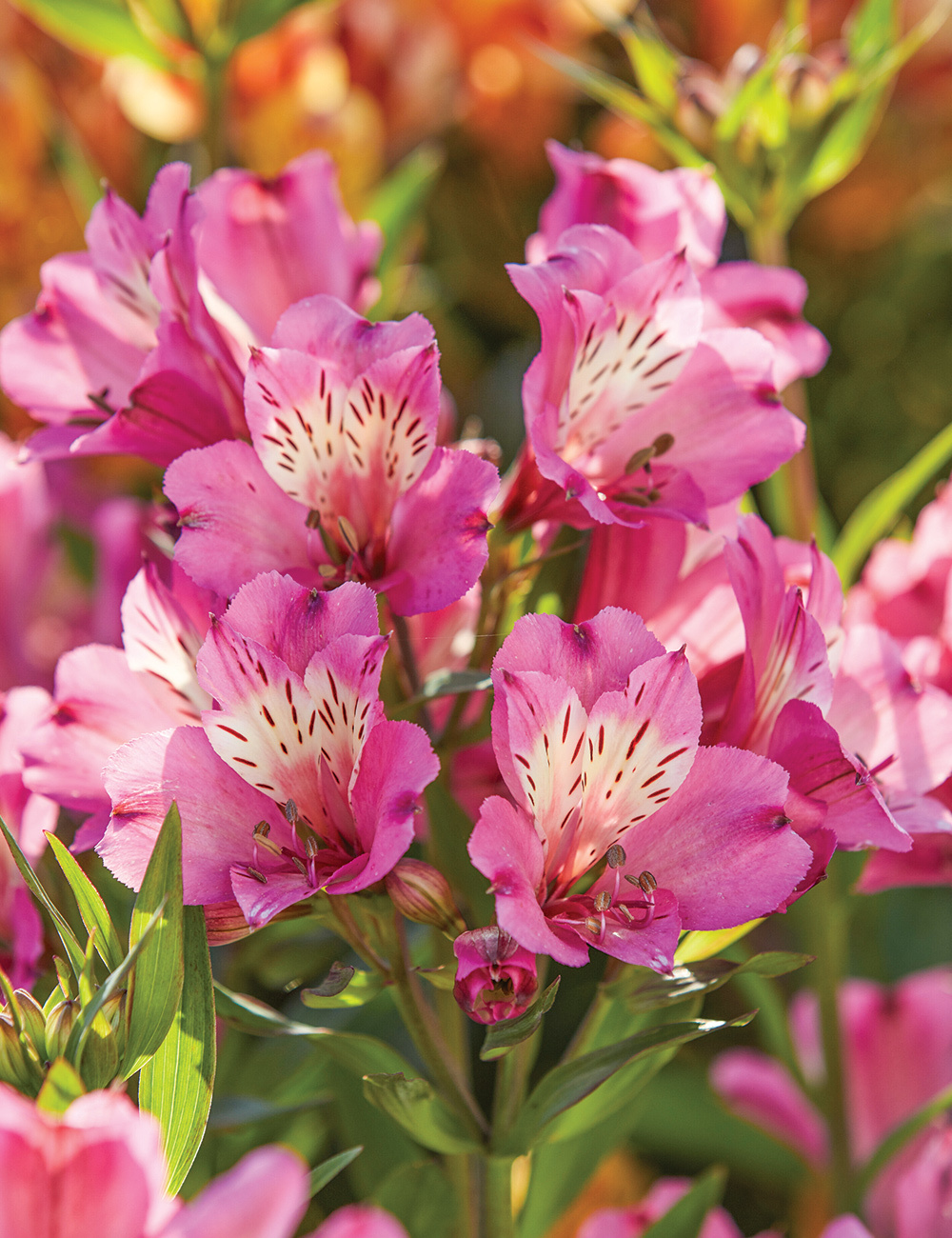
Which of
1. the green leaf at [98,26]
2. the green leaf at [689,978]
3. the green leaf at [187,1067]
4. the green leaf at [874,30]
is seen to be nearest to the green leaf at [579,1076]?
the green leaf at [689,978]

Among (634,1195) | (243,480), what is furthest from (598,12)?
(634,1195)

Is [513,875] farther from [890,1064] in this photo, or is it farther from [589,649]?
[890,1064]

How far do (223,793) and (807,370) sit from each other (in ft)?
1.04

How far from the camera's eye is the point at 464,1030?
0.54 metres

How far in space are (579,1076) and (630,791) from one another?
0.11 m

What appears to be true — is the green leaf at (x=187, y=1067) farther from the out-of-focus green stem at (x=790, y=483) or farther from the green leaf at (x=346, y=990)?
the out-of-focus green stem at (x=790, y=483)

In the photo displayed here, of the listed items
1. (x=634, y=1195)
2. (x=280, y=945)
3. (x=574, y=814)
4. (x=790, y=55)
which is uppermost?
(x=790, y=55)

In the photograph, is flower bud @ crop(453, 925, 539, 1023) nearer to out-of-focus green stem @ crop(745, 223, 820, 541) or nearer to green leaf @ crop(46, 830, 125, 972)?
green leaf @ crop(46, 830, 125, 972)

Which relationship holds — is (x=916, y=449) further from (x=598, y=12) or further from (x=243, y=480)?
(x=243, y=480)

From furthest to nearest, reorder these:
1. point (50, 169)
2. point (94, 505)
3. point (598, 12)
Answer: point (50, 169)
point (94, 505)
point (598, 12)

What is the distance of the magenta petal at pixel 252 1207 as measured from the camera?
257 mm

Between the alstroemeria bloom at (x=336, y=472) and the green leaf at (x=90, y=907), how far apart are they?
10 cm

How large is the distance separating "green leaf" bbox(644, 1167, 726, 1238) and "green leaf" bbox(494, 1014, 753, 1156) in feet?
0.50

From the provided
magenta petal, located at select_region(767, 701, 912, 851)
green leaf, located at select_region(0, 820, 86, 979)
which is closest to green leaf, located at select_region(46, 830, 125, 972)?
green leaf, located at select_region(0, 820, 86, 979)
